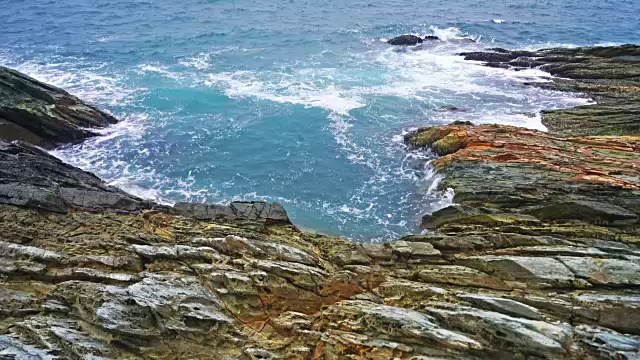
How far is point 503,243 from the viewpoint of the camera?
716 inches

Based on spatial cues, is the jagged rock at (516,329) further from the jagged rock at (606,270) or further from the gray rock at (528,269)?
the jagged rock at (606,270)

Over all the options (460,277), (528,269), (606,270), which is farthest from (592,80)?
(460,277)

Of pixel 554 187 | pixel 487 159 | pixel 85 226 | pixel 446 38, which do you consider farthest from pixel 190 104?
pixel 446 38

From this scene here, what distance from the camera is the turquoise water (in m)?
30.3

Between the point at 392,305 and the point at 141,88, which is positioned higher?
the point at 141,88

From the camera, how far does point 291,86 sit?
45250mm

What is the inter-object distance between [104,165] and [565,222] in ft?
97.7

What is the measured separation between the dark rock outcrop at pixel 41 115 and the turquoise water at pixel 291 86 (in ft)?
5.01

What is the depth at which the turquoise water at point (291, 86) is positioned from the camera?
30297 mm

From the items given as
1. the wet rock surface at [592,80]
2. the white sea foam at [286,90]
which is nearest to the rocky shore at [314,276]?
the wet rock surface at [592,80]

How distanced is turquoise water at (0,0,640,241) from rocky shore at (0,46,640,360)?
6.59 metres

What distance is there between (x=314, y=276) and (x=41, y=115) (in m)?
28.8

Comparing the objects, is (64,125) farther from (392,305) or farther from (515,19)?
(515,19)

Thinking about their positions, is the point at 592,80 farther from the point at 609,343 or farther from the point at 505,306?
the point at 609,343
